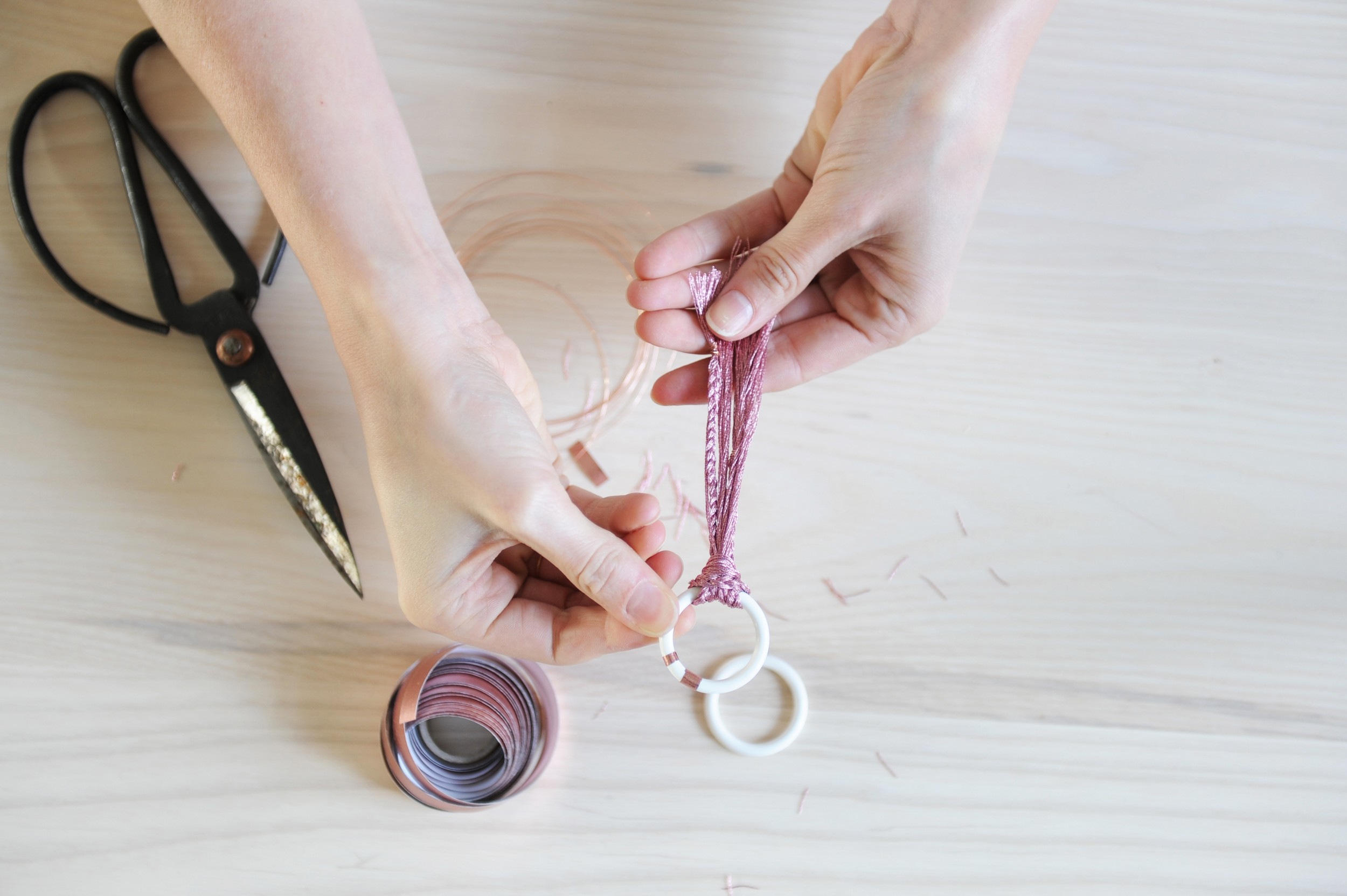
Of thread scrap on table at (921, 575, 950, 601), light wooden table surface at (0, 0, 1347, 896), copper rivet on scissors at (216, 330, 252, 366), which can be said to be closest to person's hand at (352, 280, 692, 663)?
light wooden table surface at (0, 0, 1347, 896)

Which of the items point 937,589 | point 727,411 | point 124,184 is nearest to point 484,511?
point 727,411

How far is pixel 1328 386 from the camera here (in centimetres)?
150

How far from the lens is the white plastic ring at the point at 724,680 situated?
1193 millimetres

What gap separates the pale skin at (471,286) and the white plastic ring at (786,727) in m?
0.21

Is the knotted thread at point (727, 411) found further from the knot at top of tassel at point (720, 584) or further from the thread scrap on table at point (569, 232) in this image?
the thread scrap on table at point (569, 232)

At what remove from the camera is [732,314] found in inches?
47.9

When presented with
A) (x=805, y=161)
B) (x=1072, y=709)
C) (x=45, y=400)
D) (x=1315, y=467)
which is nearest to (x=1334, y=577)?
(x=1315, y=467)

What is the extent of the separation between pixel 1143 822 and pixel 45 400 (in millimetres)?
1987

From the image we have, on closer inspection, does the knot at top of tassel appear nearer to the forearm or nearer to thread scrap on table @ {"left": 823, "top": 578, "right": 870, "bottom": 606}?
thread scrap on table @ {"left": 823, "top": 578, "right": 870, "bottom": 606}

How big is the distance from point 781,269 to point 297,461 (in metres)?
0.82

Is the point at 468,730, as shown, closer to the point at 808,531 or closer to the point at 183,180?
the point at 808,531

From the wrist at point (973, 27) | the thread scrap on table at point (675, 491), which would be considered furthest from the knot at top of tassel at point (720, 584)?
the wrist at point (973, 27)

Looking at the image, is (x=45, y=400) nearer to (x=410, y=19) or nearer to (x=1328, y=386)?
(x=410, y=19)

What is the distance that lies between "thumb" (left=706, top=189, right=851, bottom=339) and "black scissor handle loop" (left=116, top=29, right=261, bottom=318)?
79cm
